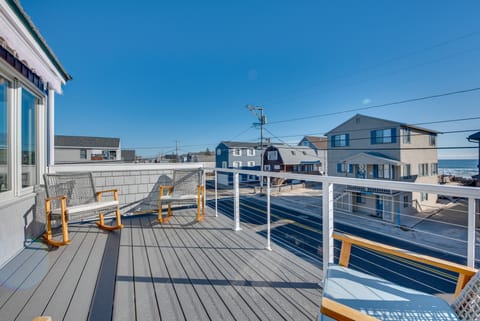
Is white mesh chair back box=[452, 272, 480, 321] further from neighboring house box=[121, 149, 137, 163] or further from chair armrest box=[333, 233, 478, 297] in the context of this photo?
neighboring house box=[121, 149, 137, 163]

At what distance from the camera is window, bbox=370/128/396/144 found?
1298 centimetres

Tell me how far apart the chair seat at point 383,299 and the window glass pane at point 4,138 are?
3274 mm

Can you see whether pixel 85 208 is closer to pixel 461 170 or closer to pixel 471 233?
pixel 471 233

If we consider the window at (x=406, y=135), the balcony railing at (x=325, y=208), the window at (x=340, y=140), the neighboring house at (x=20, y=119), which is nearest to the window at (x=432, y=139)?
the window at (x=406, y=135)

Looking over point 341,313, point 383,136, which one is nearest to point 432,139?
point 383,136

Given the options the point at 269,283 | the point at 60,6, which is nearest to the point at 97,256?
the point at 269,283

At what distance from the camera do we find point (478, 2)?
21.6 feet

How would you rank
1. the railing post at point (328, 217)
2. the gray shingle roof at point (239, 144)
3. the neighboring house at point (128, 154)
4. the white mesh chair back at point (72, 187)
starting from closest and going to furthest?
the railing post at point (328, 217) < the white mesh chair back at point (72, 187) < the gray shingle roof at point (239, 144) < the neighboring house at point (128, 154)

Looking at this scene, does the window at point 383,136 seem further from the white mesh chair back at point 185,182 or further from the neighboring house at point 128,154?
the neighboring house at point 128,154

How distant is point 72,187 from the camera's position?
323cm

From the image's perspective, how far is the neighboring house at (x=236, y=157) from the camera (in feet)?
80.1

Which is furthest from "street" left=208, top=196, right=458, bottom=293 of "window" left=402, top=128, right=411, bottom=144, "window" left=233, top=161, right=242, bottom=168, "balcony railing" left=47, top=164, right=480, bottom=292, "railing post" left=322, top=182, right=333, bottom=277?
"window" left=233, top=161, right=242, bottom=168

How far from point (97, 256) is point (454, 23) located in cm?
1322

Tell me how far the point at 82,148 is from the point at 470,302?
2735 centimetres
